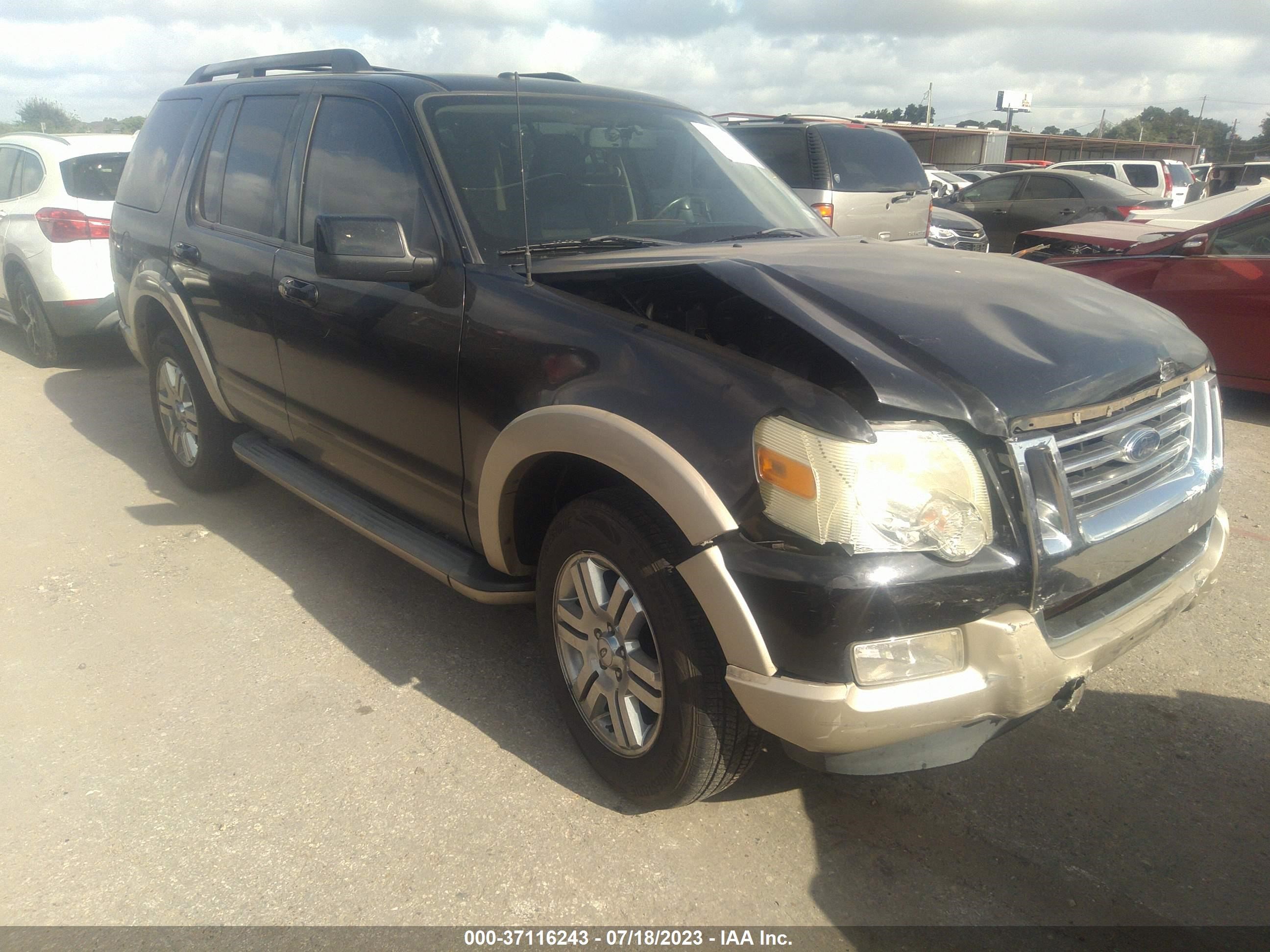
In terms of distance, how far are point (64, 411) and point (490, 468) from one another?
17.7 ft

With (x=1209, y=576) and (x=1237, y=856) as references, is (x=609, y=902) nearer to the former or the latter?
(x=1237, y=856)

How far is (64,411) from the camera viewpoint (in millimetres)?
6730

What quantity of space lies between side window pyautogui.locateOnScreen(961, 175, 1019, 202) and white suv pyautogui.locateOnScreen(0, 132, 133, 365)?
40.1ft

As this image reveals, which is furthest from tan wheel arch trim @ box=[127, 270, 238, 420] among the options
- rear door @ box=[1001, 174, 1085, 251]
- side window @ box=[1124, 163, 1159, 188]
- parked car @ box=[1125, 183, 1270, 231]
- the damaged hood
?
side window @ box=[1124, 163, 1159, 188]

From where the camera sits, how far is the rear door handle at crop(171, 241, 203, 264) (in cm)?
422

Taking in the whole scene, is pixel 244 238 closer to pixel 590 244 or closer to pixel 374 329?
pixel 374 329

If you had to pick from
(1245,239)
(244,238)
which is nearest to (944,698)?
(244,238)

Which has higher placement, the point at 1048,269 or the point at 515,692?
the point at 1048,269

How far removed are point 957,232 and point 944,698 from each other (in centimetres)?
1126

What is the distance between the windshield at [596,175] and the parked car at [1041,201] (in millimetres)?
11073

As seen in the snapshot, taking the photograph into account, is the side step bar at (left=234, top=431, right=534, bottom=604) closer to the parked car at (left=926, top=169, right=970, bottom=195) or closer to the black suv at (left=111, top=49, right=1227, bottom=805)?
the black suv at (left=111, top=49, right=1227, bottom=805)

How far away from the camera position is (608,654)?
8.43ft

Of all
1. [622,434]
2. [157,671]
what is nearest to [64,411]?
[157,671]

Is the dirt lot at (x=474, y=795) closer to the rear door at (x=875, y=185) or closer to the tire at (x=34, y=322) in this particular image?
the tire at (x=34, y=322)
